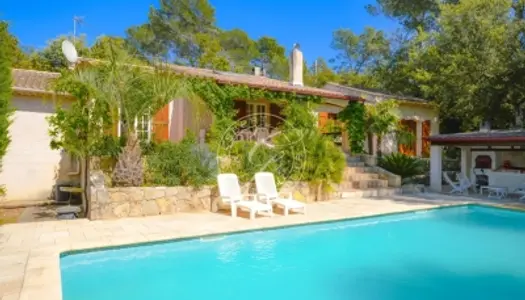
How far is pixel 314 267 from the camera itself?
7.98 metres

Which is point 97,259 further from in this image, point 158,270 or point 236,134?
point 236,134

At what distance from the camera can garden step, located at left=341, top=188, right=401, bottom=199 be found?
16.4m

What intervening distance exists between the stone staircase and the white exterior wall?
476 inches

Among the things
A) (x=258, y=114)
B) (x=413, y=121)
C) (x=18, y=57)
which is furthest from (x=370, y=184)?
(x=18, y=57)

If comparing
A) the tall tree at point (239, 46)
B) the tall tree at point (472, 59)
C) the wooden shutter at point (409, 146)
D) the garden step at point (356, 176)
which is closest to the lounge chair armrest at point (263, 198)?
the garden step at point (356, 176)

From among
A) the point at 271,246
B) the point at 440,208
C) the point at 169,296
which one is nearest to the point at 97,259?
the point at 169,296

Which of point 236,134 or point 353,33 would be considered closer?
point 236,134

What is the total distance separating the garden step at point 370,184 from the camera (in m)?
17.6

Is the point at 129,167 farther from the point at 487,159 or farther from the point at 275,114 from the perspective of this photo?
the point at 487,159

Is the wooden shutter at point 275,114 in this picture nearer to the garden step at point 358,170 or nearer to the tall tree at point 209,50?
the garden step at point 358,170

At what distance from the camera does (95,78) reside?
1162 centimetres

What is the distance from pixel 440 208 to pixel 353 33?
3536cm

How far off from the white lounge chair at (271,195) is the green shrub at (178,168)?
5.31 ft

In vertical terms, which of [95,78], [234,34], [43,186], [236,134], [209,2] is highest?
[209,2]
